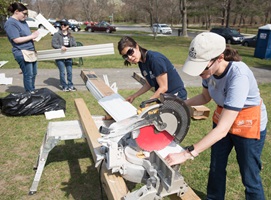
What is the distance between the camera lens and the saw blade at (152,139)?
5.32ft

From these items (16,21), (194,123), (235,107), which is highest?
(16,21)

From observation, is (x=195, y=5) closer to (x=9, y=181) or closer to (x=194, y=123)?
(x=194, y=123)

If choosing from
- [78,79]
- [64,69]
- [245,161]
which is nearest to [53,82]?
[78,79]

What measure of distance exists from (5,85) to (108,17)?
54.4 meters

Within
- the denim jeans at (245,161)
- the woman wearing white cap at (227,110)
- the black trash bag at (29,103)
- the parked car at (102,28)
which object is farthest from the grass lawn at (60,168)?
the parked car at (102,28)

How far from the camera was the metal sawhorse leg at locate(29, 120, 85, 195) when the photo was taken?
2535 mm

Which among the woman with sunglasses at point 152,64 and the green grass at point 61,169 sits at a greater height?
the woman with sunglasses at point 152,64

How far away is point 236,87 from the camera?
160cm

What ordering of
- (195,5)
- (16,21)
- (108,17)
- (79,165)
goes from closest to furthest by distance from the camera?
(79,165) < (16,21) < (195,5) < (108,17)

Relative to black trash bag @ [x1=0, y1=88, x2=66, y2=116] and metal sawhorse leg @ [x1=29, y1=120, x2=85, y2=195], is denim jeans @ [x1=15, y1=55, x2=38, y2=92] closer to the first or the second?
black trash bag @ [x1=0, y1=88, x2=66, y2=116]

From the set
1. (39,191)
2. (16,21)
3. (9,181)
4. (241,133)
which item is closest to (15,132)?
(9,181)

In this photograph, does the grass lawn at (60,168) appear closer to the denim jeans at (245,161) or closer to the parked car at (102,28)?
the denim jeans at (245,161)

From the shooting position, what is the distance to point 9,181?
2859 millimetres

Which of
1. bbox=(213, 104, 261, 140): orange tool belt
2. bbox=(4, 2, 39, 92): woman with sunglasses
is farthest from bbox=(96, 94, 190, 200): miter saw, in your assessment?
bbox=(4, 2, 39, 92): woman with sunglasses
